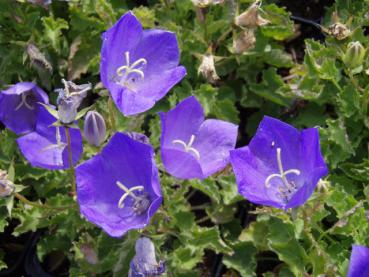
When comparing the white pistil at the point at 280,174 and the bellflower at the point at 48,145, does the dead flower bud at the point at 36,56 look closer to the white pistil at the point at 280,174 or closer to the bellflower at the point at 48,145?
the bellflower at the point at 48,145

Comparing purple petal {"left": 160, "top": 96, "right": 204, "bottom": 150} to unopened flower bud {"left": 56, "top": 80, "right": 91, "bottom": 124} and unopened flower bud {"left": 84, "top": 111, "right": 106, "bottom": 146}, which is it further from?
unopened flower bud {"left": 56, "top": 80, "right": 91, "bottom": 124}

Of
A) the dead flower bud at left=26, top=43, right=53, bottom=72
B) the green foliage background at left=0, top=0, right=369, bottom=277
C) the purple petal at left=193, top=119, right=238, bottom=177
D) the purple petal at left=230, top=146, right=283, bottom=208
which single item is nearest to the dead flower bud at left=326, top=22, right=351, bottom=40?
the green foliage background at left=0, top=0, right=369, bottom=277

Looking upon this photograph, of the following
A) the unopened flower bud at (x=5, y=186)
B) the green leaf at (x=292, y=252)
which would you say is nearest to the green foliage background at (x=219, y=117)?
the green leaf at (x=292, y=252)

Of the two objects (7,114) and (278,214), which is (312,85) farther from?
(7,114)

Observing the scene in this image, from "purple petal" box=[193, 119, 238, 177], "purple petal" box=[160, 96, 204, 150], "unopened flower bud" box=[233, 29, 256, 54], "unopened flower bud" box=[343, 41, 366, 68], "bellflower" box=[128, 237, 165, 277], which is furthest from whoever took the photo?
"unopened flower bud" box=[233, 29, 256, 54]

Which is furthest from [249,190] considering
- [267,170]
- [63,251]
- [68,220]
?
[63,251]

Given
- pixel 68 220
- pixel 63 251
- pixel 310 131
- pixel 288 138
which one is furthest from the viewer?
pixel 63 251

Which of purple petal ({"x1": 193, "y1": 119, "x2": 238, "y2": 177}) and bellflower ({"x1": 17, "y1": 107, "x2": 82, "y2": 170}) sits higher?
purple petal ({"x1": 193, "y1": 119, "x2": 238, "y2": 177})
